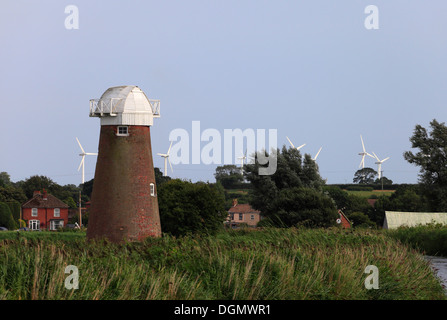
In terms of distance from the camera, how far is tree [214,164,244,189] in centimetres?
16088

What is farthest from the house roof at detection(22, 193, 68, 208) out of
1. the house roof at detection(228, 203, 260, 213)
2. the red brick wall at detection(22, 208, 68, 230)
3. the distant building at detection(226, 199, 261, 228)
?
the distant building at detection(226, 199, 261, 228)

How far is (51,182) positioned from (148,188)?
85.5 metres

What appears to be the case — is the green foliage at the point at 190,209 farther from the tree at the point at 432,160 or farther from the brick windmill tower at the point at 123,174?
the tree at the point at 432,160

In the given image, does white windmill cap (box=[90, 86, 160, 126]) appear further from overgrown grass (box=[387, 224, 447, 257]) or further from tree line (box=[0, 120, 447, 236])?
overgrown grass (box=[387, 224, 447, 257])

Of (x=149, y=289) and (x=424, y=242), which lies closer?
(x=149, y=289)

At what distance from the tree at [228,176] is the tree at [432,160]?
66880 millimetres

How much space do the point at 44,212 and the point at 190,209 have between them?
59.4m

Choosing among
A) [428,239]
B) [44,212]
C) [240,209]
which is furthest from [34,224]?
[428,239]

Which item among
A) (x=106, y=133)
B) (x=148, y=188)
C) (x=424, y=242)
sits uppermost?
(x=106, y=133)

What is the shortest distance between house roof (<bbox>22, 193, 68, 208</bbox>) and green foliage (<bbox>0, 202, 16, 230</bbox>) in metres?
14.7
